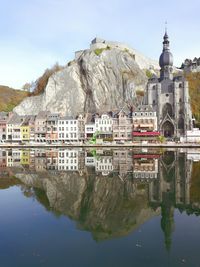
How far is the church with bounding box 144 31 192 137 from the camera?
233ft

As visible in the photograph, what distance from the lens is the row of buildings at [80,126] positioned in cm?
6894

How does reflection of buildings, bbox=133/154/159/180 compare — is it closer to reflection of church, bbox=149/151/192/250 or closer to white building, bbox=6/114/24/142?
reflection of church, bbox=149/151/192/250

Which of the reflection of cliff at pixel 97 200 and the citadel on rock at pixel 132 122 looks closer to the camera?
the reflection of cliff at pixel 97 200

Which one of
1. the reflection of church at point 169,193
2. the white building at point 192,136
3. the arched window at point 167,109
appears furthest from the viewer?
the arched window at point 167,109

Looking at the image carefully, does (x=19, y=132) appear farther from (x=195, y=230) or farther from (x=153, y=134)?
(x=195, y=230)

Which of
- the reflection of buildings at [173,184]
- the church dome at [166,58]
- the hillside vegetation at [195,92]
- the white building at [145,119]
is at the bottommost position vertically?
the reflection of buildings at [173,184]

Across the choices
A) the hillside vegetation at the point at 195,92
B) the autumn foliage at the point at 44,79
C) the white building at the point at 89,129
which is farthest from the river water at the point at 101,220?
the autumn foliage at the point at 44,79

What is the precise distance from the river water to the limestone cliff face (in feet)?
176

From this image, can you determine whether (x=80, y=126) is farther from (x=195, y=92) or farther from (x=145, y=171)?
(x=145, y=171)

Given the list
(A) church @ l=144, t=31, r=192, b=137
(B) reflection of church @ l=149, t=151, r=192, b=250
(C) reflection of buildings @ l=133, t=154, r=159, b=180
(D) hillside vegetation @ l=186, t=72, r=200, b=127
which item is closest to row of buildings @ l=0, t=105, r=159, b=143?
(A) church @ l=144, t=31, r=192, b=137

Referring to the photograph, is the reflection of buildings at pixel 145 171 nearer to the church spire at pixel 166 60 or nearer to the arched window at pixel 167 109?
the arched window at pixel 167 109

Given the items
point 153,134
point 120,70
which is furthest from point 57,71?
point 153,134

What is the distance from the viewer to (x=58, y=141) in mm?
73250

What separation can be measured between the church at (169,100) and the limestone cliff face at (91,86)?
7457 mm
